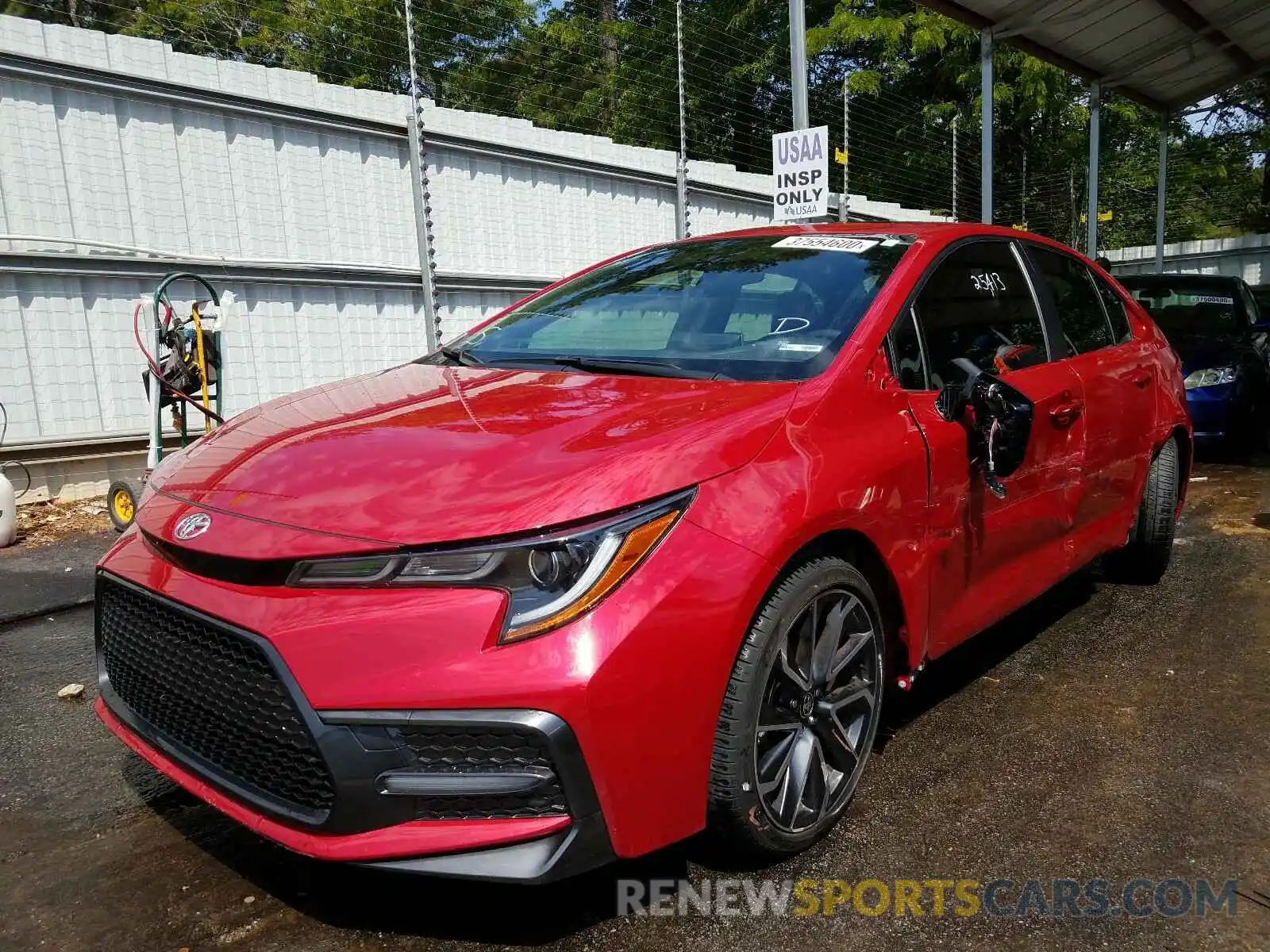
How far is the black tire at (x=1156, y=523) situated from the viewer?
4395 mm

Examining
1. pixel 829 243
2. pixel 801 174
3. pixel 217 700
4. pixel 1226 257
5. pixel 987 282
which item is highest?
pixel 801 174

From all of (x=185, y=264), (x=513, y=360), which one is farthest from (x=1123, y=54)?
(x=513, y=360)

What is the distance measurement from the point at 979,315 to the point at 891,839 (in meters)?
1.71

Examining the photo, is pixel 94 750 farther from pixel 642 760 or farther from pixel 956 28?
pixel 956 28

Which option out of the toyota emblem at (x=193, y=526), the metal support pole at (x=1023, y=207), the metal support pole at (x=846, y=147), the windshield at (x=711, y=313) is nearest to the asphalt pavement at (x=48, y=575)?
the windshield at (x=711, y=313)

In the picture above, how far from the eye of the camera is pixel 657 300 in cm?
326

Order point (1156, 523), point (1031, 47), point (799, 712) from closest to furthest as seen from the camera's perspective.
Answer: point (799, 712) → point (1156, 523) → point (1031, 47)

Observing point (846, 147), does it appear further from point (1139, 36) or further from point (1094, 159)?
point (1139, 36)

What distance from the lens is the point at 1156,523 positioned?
441 cm

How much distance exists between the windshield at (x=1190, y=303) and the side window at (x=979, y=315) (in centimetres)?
585

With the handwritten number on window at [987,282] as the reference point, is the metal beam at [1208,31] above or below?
above

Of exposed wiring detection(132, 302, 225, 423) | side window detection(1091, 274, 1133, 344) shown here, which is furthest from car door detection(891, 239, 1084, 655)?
exposed wiring detection(132, 302, 225, 423)

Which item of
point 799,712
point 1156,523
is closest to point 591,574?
point 799,712

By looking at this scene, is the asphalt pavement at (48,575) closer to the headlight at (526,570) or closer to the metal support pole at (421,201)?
the metal support pole at (421,201)
